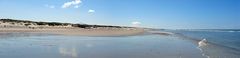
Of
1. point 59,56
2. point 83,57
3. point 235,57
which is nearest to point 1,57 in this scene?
point 59,56

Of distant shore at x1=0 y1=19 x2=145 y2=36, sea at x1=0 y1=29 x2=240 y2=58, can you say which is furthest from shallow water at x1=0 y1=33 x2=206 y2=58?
distant shore at x1=0 y1=19 x2=145 y2=36

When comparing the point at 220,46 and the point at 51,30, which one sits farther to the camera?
the point at 51,30

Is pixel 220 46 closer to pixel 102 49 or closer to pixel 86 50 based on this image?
pixel 102 49

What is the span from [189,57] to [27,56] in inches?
260

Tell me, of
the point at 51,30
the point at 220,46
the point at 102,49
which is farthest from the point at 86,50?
the point at 51,30

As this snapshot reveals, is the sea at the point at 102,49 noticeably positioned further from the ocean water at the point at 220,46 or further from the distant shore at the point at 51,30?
the distant shore at the point at 51,30

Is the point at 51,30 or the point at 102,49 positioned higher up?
the point at 102,49

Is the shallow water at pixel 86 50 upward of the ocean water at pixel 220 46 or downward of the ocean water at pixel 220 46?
upward

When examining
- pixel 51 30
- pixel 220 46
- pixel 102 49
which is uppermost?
pixel 102 49

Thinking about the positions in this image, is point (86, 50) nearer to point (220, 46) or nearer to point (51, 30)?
point (220, 46)

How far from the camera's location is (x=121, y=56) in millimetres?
12734

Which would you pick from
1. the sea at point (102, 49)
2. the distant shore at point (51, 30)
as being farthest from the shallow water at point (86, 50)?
the distant shore at point (51, 30)

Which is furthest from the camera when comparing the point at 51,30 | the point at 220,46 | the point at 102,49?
the point at 51,30

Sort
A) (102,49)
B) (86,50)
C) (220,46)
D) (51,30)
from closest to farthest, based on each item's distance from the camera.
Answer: (86,50) < (102,49) < (220,46) < (51,30)
